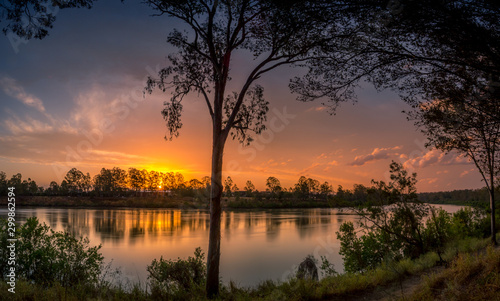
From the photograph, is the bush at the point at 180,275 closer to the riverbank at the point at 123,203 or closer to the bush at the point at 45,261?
the bush at the point at 45,261

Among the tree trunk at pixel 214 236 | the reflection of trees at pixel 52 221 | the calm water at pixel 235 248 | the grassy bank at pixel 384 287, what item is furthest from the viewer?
the reflection of trees at pixel 52 221

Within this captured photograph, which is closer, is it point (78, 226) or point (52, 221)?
point (78, 226)

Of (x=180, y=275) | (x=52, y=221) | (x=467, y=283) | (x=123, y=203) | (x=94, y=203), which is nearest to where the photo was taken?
(x=467, y=283)

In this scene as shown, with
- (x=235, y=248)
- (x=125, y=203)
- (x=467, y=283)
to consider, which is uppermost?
(x=467, y=283)

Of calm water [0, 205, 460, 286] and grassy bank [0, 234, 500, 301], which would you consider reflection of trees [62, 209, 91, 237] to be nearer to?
calm water [0, 205, 460, 286]

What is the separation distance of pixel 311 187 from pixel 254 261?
9098 cm

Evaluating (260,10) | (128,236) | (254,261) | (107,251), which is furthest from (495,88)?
(128,236)

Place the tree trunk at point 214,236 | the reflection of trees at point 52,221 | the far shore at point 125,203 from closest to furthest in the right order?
the tree trunk at point 214,236, the reflection of trees at point 52,221, the far shore at point 125,203

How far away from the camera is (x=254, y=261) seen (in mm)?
21156

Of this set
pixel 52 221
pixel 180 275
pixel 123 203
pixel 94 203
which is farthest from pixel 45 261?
pixel 94 203

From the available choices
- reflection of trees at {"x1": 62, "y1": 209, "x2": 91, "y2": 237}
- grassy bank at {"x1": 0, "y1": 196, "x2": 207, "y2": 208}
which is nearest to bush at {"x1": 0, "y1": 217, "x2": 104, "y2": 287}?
reflection of trees at {"x1": 62, "y1": 209, "x2": 91, "y2": 237}

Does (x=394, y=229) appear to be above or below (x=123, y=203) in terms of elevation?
above

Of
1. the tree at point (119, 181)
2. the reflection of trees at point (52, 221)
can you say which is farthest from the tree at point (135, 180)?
the reflection of trees at point (52, 221)

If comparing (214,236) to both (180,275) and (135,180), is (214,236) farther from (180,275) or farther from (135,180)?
(135,180)
